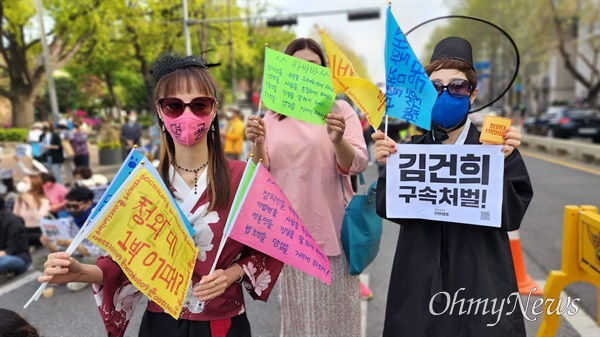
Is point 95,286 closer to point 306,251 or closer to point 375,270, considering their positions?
point 306,251

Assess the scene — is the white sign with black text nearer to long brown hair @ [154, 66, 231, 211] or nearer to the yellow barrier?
long brown hair @ [154, 66, 231, 211]

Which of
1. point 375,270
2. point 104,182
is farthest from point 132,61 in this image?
point 375,270

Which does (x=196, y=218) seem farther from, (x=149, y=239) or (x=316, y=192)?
(x=316, y=192)

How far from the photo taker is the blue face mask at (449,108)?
181 cm

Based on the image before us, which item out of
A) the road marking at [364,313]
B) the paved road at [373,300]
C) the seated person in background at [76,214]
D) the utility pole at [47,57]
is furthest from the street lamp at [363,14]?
the road marking at [364,313]

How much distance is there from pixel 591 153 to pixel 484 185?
11.6 metres

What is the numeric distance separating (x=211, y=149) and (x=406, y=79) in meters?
0.80

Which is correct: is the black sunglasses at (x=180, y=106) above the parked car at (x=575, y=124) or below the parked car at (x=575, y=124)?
above

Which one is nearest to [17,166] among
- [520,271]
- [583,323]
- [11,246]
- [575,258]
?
[11,246]

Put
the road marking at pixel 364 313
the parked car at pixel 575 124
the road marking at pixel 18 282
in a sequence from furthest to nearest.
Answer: the parked car at pixel 575 124 < the road marking at pixel 18 282 < the road marking at pixel 364 313

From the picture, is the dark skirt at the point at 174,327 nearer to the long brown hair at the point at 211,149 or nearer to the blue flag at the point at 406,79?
the long brown hair at the point at 211,149

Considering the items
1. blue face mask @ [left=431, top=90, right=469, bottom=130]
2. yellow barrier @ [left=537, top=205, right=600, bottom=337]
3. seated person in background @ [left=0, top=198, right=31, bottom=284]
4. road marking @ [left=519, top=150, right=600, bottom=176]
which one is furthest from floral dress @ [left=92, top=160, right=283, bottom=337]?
road marking @ [left=519, top=150, right=600, bottom=176]

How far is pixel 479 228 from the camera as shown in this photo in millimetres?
1774

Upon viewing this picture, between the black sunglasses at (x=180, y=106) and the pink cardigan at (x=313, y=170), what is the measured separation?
0.64m
